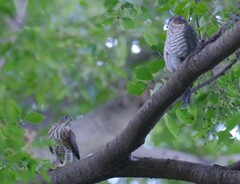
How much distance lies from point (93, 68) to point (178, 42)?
414 cm

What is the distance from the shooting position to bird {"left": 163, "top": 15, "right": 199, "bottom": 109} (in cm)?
403

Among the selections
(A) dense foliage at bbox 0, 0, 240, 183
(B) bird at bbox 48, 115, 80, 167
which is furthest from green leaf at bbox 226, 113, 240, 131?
(B) bird at bbox 48, 115, 80, 167

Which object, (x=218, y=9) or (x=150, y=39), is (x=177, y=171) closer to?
(x=150, y=39)

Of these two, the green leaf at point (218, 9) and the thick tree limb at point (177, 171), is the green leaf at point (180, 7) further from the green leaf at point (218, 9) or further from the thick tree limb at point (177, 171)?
the thick tree limb at point (177, 171)

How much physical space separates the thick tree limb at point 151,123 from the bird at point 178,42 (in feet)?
1.71

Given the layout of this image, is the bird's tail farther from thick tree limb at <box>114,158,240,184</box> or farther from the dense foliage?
thick tree limb at <box>114,158,240,184</box>

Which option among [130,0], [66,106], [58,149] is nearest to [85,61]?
[66,106]

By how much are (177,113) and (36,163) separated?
80cm

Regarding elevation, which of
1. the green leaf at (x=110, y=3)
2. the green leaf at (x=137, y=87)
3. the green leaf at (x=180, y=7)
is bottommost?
the green leaf at (x=137, y=87)

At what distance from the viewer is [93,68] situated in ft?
27.0

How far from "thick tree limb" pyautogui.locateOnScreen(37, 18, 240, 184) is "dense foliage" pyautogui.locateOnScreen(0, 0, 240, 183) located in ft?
0.74

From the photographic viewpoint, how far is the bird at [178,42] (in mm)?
4027

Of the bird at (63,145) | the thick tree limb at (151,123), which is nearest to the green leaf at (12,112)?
the thick tree limb at (151,123)

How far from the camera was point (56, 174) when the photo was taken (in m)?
3.91
